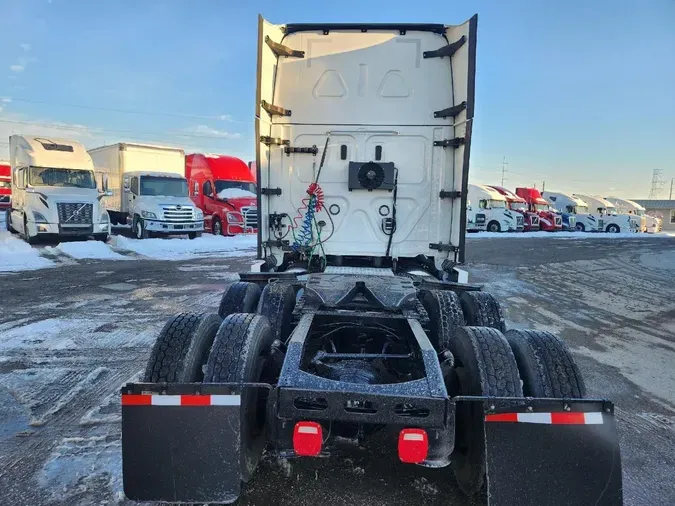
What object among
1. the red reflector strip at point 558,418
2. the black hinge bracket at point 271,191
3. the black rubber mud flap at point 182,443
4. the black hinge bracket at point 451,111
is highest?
the black hinge bracket at point 451,111

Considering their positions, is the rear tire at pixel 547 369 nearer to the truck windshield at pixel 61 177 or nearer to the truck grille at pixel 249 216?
the truck windshield at pixel 61 177

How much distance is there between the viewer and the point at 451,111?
5516 mm

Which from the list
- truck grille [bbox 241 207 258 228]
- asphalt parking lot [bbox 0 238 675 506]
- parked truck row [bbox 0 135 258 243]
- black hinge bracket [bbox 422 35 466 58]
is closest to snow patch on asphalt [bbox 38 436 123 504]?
asphalt parking lot [bbox 0 238 675 506]

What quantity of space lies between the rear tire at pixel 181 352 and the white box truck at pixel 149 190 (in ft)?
53.7

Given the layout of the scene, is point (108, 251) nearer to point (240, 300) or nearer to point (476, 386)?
point (240, 300)

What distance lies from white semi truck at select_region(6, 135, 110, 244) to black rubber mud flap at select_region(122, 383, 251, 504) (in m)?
15.8

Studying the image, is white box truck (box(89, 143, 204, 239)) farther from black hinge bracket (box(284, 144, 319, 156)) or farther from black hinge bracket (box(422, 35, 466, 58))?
black hinge bracket (box(422, 35, 466, 58))

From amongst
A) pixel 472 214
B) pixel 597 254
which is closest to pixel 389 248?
pixel 597 254

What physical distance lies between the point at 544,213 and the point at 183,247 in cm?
2885

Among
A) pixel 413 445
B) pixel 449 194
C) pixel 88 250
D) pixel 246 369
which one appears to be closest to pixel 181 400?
pixel 246 369

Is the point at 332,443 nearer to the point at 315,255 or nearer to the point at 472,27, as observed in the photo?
the point at 315,255

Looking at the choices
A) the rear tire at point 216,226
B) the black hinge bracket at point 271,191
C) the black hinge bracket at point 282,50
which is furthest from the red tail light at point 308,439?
the rear tire at point 216,226

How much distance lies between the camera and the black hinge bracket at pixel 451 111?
5.35 metres

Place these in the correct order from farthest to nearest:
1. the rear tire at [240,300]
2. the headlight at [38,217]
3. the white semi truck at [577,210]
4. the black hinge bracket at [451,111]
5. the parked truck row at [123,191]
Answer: the white semi truck at [577,210] → the parked truck row at [123,191] → the headlight at [38,217] → the black hinge bracket at [451,111] → the rear tire at [240,300]
